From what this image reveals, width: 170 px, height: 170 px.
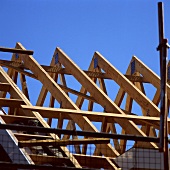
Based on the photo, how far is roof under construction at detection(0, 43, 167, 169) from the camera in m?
15.0

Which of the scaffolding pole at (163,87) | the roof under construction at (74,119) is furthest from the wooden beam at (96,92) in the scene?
the scaffolding pole at (163,87)

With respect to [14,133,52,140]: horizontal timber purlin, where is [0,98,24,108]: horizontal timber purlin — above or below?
above

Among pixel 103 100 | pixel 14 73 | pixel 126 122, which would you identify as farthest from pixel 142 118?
pixel 14 73

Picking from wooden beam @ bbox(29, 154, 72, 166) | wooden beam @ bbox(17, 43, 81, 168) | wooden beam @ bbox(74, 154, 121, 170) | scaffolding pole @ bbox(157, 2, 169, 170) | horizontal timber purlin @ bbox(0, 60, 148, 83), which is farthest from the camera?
horizontal timber purlin @ bbox(0, 60, 148, 83)

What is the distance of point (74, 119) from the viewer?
18.9 meters

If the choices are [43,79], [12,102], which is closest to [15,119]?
[12,102]

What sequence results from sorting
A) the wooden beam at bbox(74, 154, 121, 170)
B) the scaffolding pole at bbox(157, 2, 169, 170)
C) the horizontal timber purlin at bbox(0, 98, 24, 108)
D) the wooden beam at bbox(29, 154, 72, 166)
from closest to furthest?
the scaffolding pole at bbox(157, 2, 169, 170) < the wooden beam at bbox(29, 154, 72, 166) < the wooden beam at bbox(74, 154, 121, 170) < the horizontal timber purlin at bbox(0, 98, 24, 108)

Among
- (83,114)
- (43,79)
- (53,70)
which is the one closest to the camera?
(83,114)

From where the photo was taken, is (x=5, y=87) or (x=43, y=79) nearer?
(x=5, y=87)

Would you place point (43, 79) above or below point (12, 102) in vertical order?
above

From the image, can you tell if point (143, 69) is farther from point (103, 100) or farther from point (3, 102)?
point (3, 102)

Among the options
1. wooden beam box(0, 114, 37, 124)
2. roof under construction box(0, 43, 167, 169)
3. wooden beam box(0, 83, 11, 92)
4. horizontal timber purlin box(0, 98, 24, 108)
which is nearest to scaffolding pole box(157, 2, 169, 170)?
roof under construction box(0, 43, 167, 169)

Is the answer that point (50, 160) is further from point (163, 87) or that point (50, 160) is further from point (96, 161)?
point (163, 87)

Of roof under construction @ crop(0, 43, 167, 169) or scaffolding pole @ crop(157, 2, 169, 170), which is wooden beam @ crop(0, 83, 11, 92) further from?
scaffolding pole @ crop(157, 2, 169, 170)
